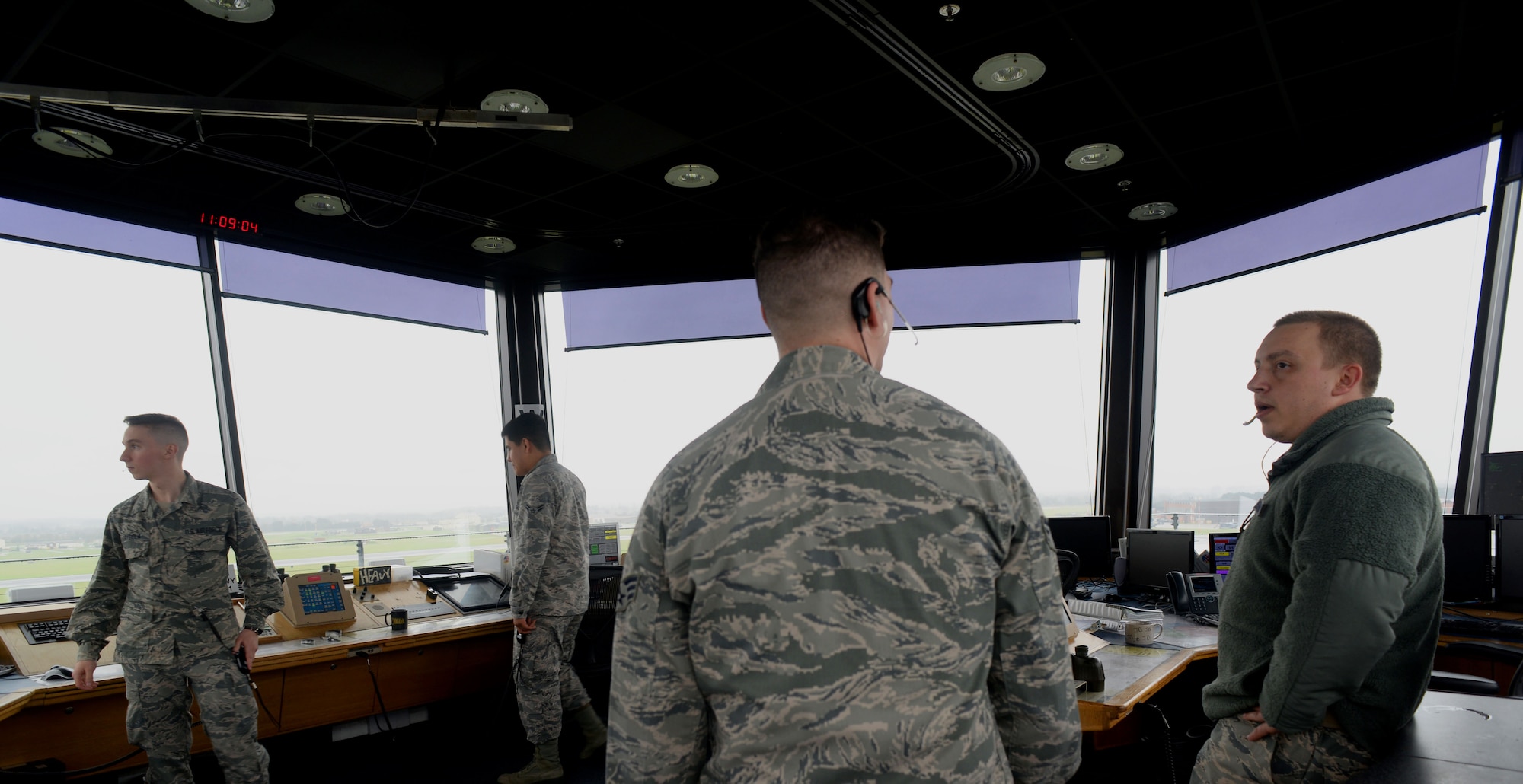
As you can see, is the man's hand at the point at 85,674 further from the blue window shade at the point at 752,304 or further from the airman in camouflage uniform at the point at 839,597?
the blue window shade at the point at 752,304

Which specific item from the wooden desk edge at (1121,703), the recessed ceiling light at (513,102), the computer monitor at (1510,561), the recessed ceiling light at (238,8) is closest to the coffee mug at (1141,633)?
the wooden desk edge at (1121,703)

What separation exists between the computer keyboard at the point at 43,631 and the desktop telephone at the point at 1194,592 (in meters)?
5.13

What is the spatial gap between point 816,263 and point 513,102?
2.80 metres

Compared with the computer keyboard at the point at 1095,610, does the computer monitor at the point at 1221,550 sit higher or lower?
higher

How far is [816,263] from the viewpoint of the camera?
3.47ft

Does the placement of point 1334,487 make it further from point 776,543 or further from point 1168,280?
point 1168,280

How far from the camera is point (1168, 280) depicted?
4945 mm

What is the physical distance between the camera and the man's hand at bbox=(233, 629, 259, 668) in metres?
3.16

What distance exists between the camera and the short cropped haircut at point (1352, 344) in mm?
1690

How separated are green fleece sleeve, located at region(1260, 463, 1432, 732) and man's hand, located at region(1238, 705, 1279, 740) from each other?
0.07m

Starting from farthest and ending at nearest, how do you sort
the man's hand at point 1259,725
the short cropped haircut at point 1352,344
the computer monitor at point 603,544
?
the computer monitor at point 603,544, the short cropped haircut at point 1352,344, the man's hand at point 1259,725

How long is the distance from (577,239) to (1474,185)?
477cm

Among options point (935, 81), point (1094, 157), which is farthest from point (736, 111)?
point (1094, 157)

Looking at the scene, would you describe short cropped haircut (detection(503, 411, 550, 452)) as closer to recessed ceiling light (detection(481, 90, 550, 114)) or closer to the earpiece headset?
recessed ceiling light (detection(481, 90, 550, 114))
